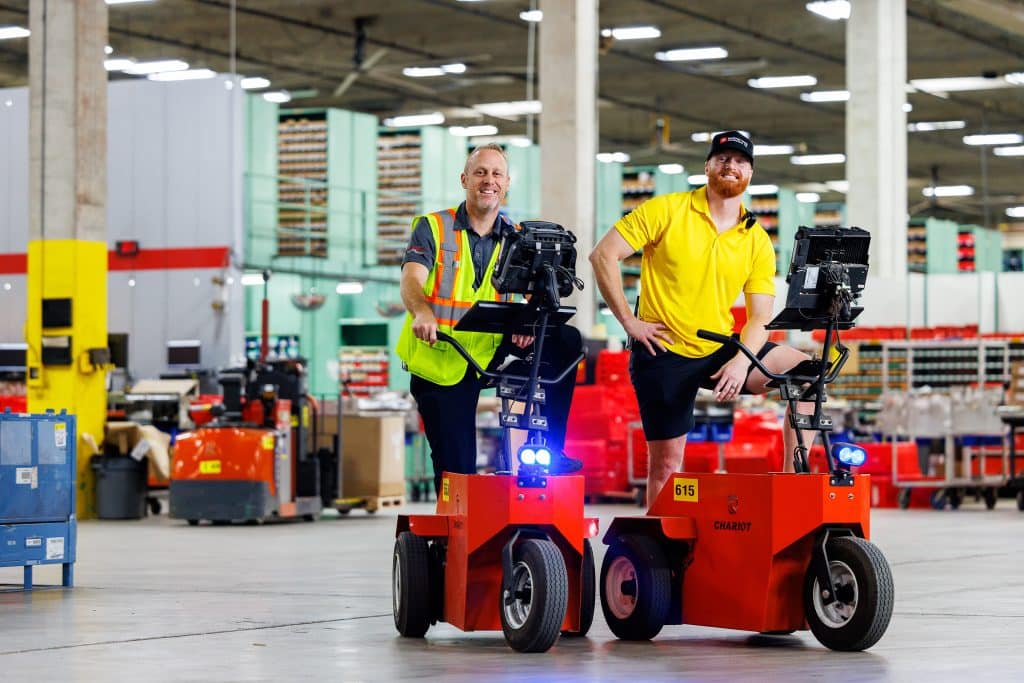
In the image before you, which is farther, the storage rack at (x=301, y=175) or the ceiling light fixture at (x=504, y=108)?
the ceiling light fixture at (x=504, y=108)

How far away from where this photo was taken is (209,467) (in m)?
14.6

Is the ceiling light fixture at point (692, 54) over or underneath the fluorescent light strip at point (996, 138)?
over

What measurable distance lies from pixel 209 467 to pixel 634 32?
15961mm

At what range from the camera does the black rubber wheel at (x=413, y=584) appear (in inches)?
220

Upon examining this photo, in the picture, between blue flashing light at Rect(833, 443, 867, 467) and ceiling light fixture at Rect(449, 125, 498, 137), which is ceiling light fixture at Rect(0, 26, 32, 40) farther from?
blue flashing light at Rect(833, 443, 867, 467)

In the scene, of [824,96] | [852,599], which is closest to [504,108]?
[824,96]

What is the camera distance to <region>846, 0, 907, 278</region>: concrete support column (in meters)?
22.9

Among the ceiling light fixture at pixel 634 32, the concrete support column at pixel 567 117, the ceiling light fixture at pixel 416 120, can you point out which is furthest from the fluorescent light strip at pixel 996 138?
the concrete support column at pixel 567 117

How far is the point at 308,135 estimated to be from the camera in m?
27.1

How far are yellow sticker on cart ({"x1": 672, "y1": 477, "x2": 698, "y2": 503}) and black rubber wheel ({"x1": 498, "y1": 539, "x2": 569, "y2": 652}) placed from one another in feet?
2.07

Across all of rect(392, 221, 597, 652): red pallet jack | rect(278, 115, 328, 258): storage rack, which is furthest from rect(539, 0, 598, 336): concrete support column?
rect(392, 221, 597, 652): red pallet jack

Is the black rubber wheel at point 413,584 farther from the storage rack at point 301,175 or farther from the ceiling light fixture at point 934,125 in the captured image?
the ceiling light fixture at point 934,125

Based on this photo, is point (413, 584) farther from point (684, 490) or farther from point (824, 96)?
point (824, 96)

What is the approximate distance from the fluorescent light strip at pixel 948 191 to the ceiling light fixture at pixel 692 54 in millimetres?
15335
